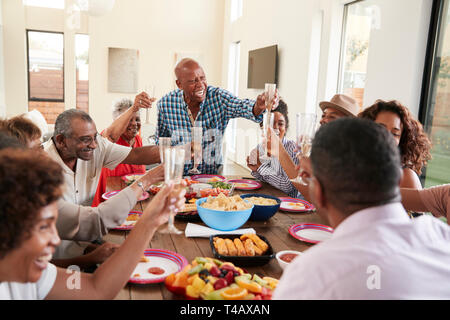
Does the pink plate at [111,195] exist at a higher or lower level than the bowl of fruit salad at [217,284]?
lower

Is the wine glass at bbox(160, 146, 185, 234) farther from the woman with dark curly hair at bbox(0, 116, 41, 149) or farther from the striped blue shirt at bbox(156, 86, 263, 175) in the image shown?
the striped blue shirt at bbox(156, 86, 263, 175)

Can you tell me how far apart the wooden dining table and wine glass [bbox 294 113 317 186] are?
36cm

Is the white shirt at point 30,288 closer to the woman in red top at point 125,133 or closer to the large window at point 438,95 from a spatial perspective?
the woman in red top at point 125,133

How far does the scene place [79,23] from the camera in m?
7.69

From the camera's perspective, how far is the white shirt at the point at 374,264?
83 cm

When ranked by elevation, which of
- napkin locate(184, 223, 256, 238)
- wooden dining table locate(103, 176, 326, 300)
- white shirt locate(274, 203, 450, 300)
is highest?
white shirt locate(274, 203, 450, 300)

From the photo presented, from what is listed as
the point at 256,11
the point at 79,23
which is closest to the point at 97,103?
the point at 79,23

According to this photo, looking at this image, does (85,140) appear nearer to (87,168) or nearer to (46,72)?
(87,168)

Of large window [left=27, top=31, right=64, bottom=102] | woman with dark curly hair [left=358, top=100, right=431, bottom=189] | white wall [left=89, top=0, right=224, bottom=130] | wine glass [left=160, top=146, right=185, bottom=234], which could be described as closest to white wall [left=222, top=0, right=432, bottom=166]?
white wall [left=89, top=0, right=224, bottom=130]

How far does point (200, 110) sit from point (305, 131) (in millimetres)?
1792

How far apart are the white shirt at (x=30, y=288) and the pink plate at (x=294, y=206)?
4.71ft

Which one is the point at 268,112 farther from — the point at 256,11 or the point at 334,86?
the point at 256,11

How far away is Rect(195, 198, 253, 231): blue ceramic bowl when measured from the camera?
5.84 ft

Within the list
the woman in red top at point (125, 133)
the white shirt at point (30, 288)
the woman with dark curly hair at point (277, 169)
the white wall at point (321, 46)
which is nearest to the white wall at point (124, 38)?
the white wall at point (321, 46)
